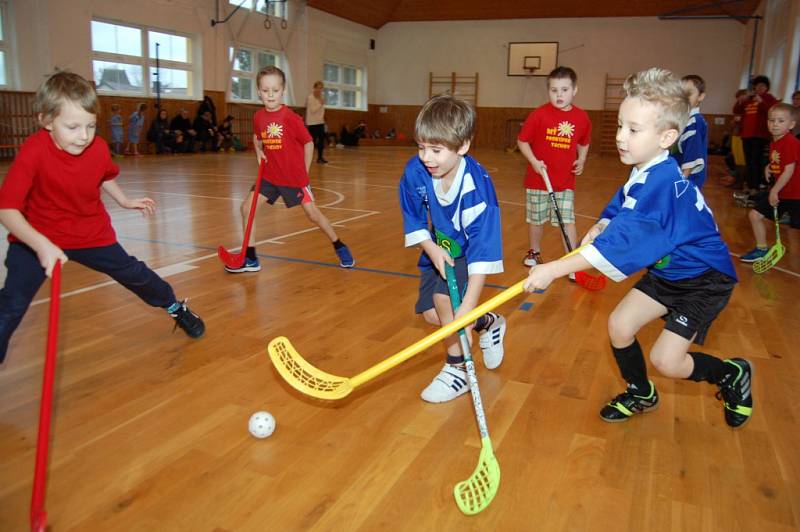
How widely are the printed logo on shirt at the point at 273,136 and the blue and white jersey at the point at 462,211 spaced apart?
92.2 inches

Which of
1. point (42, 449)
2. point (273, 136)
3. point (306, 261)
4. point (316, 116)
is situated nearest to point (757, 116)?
point (306, 261)

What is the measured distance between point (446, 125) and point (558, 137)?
110 inches

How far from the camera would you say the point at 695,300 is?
224 cm

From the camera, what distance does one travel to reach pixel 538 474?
6.81 feet

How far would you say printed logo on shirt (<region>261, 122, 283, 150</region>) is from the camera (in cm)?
464

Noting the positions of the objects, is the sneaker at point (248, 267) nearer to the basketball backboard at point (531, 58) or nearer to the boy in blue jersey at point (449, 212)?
the boy in blue jersey at point (449, 212)

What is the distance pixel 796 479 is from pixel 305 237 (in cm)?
456

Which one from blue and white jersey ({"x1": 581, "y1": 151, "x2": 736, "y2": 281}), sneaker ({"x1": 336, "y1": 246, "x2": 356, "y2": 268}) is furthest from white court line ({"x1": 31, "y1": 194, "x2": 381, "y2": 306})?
blue and white jersey ({"x1": 581, "y1": 151, "x2": 736, "y2": 281})

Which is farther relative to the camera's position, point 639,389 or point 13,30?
point 13,30

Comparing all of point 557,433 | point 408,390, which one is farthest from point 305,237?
point 557,433

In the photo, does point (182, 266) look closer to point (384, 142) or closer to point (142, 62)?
point (142, 62)

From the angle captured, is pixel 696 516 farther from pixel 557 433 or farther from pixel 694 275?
pixel 694 275

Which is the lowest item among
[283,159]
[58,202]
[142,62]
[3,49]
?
[58,202]

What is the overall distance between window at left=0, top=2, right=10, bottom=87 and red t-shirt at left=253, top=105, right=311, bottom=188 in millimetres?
9908
